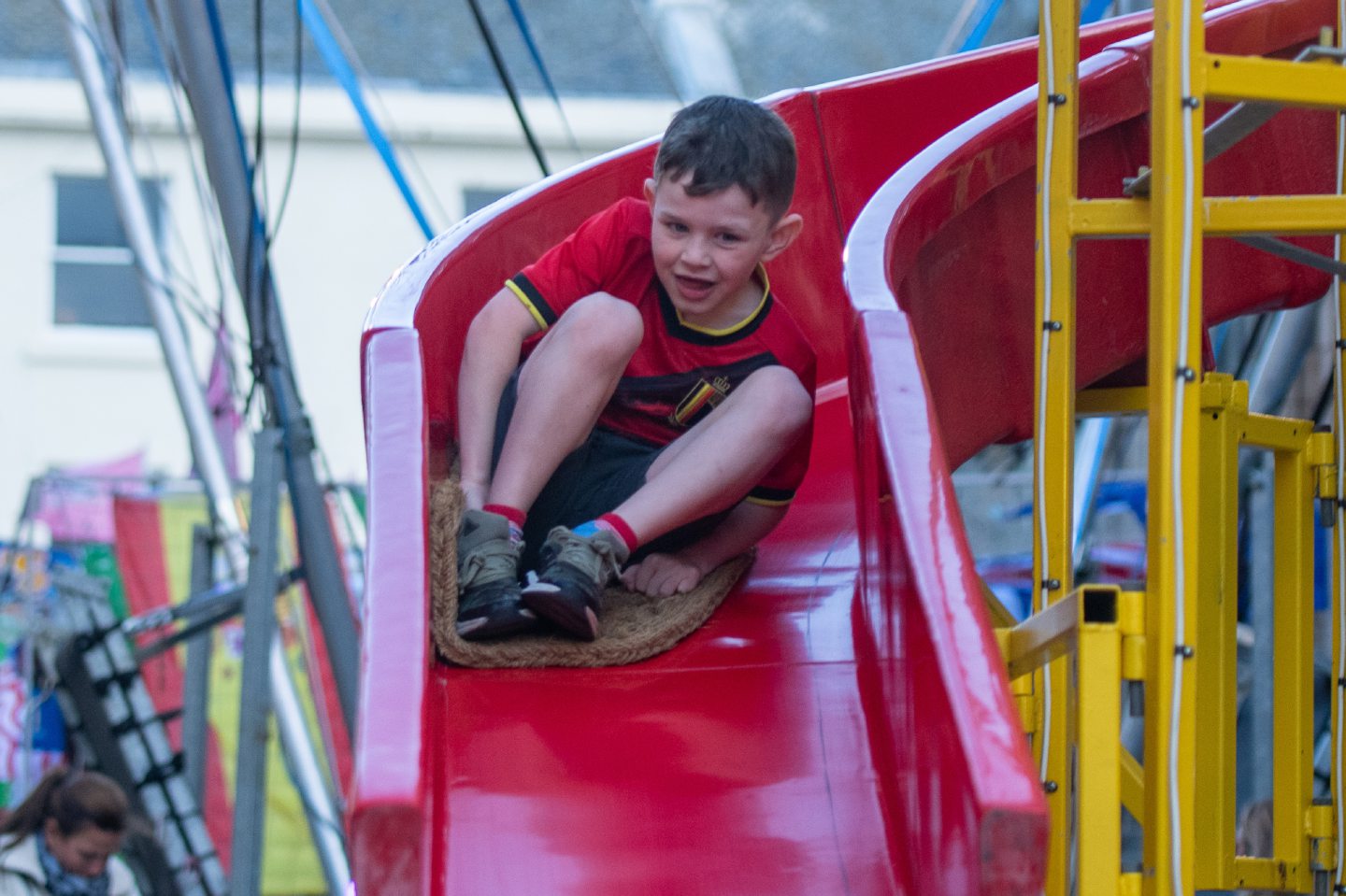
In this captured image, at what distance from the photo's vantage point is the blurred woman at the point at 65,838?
3584 millimetres

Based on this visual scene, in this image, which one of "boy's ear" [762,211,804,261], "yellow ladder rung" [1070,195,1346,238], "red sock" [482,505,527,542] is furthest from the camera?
"boy's ear" [762,211,804,261]

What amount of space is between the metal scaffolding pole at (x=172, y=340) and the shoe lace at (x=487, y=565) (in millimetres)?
1842

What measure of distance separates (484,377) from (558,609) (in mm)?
427

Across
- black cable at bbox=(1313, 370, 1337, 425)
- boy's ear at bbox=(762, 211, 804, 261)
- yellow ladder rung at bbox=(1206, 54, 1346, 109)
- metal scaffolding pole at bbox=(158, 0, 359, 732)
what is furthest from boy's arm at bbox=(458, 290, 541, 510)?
black cable at bbox=(1313, 370, 1337, 425)

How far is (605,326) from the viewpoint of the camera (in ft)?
6.36

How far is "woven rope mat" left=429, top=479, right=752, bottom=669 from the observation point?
1.67m

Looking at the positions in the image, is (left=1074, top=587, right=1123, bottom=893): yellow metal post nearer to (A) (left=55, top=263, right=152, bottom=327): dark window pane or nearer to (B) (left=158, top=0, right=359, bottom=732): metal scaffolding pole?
(B) (left=158, top=0, right=359, bottom=732): metal scaffolding pole

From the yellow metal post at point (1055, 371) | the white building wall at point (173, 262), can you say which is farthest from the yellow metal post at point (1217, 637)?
the white building wall at point (173, 262)

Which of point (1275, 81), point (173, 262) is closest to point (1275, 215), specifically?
point (1275, 81)

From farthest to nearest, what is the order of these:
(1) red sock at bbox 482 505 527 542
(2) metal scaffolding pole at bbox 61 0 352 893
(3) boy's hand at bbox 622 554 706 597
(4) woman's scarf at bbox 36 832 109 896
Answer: (4) woman's scarf at bbox 36 832 109 896 → (2) metal scaffolding pole at bbox 61 0 352 893 → (3) boy's hand at bbox 622 554 706 597 → (1) red sock at bbox 482 505 527 542

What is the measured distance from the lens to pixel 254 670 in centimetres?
303

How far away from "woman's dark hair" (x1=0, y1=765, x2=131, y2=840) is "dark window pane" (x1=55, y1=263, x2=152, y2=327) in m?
6.27

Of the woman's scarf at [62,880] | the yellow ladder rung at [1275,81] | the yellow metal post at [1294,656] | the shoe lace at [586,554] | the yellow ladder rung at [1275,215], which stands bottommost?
the woman's scarf at [62,880]

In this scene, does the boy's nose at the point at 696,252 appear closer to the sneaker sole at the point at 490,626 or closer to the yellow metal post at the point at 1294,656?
the sneaker sole at the point at 490,626
